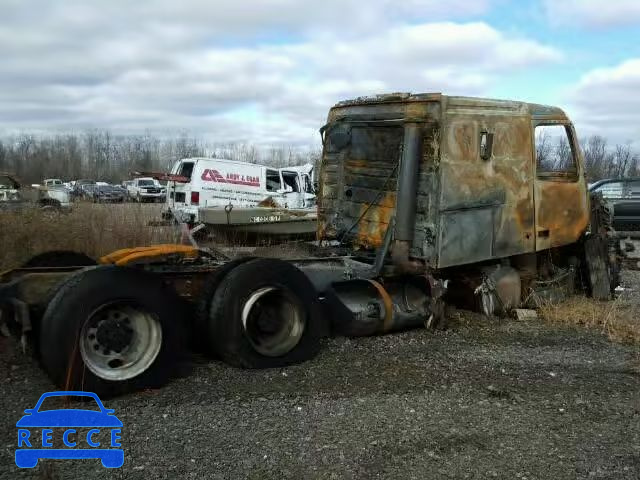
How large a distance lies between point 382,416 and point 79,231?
7234 millimetres

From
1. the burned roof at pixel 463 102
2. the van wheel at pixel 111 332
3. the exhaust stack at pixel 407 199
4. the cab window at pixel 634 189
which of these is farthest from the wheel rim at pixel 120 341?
the cab window at pixel 634 189

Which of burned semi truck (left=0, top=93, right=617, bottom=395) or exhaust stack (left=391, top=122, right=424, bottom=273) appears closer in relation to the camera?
burned semi truck (left=0, top=93, right=617, bottom=395)

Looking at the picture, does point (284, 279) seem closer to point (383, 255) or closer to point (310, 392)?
point (310, 392)

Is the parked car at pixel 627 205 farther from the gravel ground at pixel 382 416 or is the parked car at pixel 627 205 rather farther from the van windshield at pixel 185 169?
the gravel ground at pixel 382 416

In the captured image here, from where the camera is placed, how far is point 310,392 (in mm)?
4773

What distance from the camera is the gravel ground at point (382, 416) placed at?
355cm

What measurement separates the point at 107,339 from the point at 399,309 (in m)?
3.15

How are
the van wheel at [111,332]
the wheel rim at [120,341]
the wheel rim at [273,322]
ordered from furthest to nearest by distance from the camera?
the wheel rim at [273,322] → the wheel rim at [120,341] → the van wheel at [111,332]

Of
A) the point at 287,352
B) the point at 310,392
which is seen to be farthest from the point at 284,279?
the point at 310,392

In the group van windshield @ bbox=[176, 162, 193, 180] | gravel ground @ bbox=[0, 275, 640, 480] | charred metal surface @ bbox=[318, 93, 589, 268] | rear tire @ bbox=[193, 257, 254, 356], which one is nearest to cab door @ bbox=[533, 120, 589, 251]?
charred metal surface @ bbox=[318, 93, 589, 268]

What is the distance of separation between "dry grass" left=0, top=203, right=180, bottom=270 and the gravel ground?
4.34m

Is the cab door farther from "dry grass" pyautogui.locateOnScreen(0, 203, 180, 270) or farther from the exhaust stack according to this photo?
"dry grass" pyautogui.locateOnScreen(0, 203, 180, 270)

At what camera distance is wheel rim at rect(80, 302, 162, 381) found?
451 cm

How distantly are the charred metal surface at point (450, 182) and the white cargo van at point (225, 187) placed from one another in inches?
350
